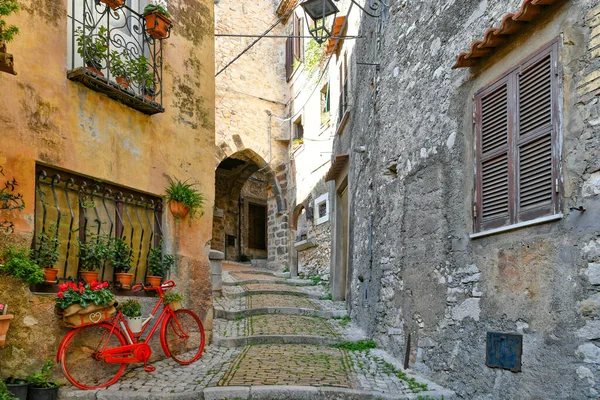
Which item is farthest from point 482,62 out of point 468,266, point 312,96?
point 312,96

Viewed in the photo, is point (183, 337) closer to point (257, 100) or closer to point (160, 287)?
point (160, 287)

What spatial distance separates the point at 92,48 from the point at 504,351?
15.6 feet

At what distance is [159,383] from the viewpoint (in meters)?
5.54

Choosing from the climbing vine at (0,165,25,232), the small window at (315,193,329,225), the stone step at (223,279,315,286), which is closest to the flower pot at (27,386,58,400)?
the climbing vine at (0,165,25,232)

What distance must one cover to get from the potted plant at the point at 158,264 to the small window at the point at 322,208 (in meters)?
6.84

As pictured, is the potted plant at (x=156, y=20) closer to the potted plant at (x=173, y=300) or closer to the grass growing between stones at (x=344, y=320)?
the potted plant at (x=173, y=300)

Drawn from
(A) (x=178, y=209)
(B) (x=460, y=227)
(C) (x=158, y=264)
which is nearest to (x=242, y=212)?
(A) (x=178, y=209)

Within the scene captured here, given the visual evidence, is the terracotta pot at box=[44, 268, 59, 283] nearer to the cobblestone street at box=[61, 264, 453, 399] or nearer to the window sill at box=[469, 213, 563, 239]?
the cobblestone street at box=[61, 264, 453, 399]

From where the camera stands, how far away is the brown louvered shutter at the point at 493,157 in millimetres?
4652

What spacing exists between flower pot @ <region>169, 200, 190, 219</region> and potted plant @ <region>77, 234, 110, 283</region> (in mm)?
1054

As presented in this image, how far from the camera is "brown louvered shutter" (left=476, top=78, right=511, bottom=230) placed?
4652 mm

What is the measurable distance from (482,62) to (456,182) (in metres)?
1.10

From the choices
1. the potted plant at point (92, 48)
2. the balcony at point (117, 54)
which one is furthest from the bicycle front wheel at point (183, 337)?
the potted plant at point (92, 48)

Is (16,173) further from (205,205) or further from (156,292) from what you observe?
(205,205)
